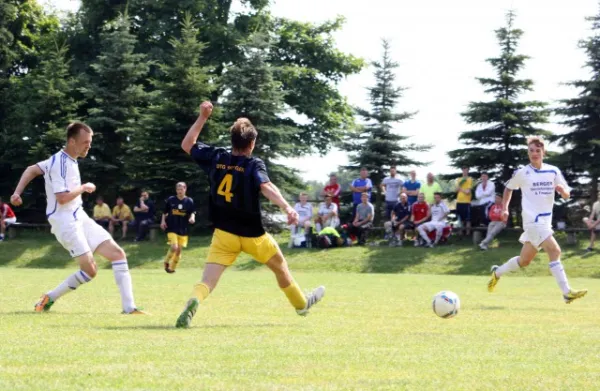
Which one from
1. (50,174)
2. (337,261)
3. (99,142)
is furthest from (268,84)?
(50,174)

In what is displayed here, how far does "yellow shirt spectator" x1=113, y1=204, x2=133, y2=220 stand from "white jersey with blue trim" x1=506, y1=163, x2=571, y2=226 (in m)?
23.0

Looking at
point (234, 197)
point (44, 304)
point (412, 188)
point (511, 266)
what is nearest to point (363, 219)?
point (412, 188)

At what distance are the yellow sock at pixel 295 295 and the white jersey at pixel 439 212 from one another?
2019 cm

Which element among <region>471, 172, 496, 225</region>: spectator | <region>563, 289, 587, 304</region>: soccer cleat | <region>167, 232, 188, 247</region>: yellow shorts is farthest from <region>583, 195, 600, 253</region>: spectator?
<region>563, 289, 587, 304</region>: soccer cleat

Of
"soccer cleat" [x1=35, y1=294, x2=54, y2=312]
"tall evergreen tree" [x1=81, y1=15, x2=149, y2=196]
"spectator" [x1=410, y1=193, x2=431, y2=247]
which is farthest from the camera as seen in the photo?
"tall evergreen tree" [x1=81, y1=15, x2=149, y2=196]

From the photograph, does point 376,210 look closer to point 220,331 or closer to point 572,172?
point 572,172

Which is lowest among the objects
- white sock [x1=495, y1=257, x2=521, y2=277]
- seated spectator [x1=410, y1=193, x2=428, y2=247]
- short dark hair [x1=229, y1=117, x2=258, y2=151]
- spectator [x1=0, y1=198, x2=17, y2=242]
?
spectator [x1=0, y1=198, x2=17, y2=242]

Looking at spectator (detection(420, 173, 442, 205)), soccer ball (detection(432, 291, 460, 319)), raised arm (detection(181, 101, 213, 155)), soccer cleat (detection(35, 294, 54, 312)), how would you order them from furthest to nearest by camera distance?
spectator (detection(420, 173, 442, 205))
soccer cleat (detection(35, 294, 54, 312))
soccer ball (detection(432, 291, 460, 319))
raised arm (detection(181, 101, 213, 155))

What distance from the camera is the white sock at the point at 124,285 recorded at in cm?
1123

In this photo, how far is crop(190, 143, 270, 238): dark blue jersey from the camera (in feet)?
31.5

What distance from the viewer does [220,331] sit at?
29.9 ft

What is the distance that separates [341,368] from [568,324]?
493cm

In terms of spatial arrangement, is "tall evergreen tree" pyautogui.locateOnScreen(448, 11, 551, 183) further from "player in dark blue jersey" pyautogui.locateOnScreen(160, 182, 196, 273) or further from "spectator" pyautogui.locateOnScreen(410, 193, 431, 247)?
"player in dark blue jersey" pyautogui.locateOnScreen(160, 182, 196, 273)

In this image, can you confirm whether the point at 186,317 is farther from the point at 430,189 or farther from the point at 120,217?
the point at 120,217
